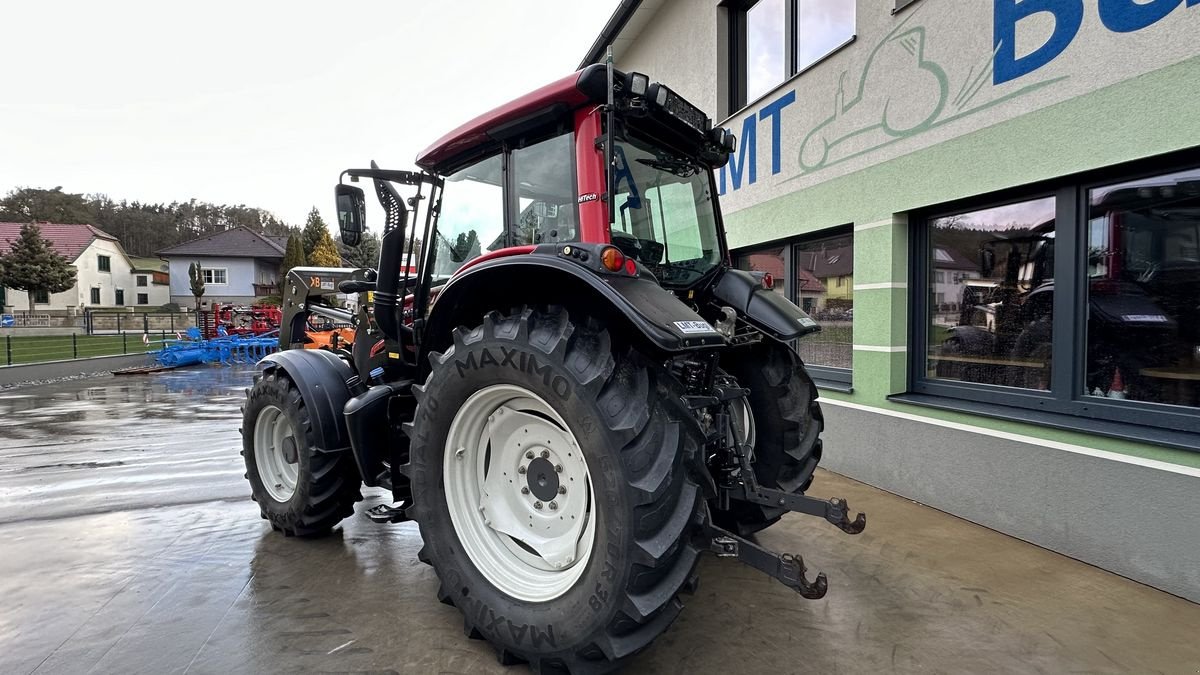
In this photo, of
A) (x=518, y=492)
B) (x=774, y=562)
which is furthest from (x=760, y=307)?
(x=518, y=492)

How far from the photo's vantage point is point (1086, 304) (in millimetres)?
3336

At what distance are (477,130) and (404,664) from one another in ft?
7.47

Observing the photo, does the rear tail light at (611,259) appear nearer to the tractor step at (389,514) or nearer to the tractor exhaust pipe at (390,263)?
the tractor step at (389,514)

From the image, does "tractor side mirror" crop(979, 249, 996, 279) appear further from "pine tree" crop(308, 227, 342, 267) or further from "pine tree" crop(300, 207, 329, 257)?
"pine tree" crop(300, 207, 329, 257)

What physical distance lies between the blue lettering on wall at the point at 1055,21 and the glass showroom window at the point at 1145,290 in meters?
0.80

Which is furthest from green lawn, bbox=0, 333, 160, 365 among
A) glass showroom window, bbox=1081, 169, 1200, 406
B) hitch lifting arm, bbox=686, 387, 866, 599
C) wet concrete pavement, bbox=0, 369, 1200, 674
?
glass showroom window, bbox=1081, 169, 1200, 406

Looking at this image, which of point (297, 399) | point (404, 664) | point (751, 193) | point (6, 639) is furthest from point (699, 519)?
point (751, 193)

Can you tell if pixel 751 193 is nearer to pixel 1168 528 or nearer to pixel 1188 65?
pixel 1188 65

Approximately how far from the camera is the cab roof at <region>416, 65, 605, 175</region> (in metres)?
2.35

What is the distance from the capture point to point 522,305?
8.05 feet

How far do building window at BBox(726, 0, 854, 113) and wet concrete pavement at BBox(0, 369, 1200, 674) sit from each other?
401 centimetres

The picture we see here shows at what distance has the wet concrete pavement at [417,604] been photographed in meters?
2.31

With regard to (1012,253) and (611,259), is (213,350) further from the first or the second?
(1012,253)

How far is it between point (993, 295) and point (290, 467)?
4.78 m
